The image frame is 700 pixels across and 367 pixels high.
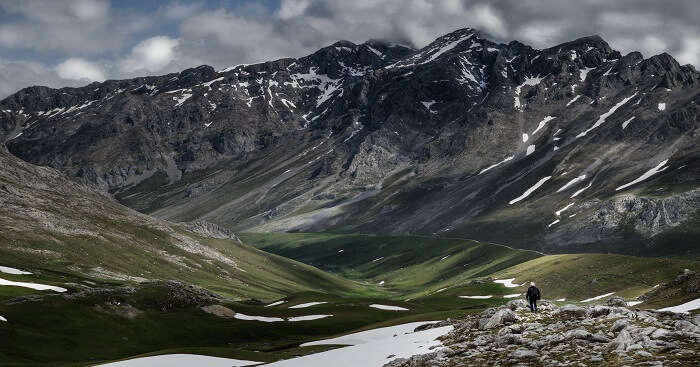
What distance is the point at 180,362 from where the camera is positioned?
56156 mm

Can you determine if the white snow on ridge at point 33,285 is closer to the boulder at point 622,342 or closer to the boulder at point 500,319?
the boulder at point 500,319

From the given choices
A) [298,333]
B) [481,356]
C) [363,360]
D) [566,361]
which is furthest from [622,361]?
[298,333]

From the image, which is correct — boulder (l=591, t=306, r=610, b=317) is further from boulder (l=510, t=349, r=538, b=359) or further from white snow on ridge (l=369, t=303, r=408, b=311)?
white snow on ridge (l=369, t=303, r=408, b=311)

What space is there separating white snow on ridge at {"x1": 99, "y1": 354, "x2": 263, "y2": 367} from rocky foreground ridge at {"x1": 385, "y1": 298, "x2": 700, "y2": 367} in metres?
23.9

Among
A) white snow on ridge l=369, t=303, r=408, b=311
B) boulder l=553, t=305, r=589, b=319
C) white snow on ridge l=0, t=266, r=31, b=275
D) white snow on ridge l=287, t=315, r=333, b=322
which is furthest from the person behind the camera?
white snow on ridge l=0, t=266, r=31, b=275

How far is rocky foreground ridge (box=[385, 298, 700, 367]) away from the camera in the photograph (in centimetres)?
2647

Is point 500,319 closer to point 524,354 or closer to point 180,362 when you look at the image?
point 524,354

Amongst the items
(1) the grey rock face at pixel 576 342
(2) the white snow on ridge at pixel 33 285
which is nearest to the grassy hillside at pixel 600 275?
(1) the grey rock face at pixel 576 342

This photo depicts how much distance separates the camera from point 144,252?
199 metres

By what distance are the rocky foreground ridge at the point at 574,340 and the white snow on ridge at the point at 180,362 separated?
23928 millimetres

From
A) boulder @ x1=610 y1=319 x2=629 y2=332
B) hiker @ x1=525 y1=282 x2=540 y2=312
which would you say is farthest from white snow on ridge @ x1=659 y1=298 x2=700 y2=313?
boulder @ x1=610 y1=319 x2=629 y2=332

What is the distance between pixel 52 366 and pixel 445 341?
A: 144 ft

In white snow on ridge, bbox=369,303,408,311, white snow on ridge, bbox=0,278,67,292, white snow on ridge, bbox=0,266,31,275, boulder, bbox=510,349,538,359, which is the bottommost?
white snow on ridge, bbox=369,303,408,311

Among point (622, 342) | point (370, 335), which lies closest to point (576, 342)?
point (622, 342)
